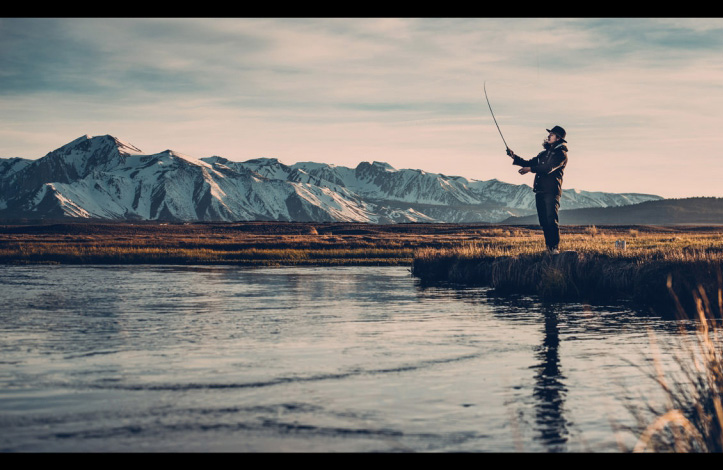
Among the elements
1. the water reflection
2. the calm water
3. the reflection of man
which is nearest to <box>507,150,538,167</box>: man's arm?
the reflection of man

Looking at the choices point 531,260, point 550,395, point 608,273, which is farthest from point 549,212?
point 550,395

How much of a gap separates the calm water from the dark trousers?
437 cm

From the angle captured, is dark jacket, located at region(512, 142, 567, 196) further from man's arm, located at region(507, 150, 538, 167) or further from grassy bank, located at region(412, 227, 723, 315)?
grassy bank, located at region(412, 227, 723, 315)

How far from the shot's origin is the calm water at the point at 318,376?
1127 cm

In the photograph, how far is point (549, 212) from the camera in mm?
32781

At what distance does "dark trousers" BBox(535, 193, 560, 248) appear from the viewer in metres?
31.9

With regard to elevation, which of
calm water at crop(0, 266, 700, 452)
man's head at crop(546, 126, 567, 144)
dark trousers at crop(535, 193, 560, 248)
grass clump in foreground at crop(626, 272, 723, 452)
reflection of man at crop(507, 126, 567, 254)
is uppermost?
man's head at crop(546, 126, 567, 144)

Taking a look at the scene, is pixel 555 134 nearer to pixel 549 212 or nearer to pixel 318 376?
pixel 549 212

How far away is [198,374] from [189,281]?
99.6 ft

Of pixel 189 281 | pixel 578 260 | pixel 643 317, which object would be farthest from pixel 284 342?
pixel 189 281

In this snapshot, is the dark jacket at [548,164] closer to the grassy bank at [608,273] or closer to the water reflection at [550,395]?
the grassy bank at [608,273]

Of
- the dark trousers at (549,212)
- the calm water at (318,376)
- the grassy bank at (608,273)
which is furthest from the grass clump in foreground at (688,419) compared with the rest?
the dark trousers at (549,212)

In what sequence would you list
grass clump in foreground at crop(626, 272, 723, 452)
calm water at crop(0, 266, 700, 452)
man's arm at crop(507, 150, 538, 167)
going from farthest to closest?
1. man's arm at crop(507, 150, 538, 167)
2. calm water at crop(0, 266, 700, 452)
3. grass clump in foreground at crop(626, 272, 723, 452)

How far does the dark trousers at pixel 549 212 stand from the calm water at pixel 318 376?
4365mm
